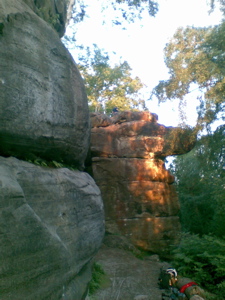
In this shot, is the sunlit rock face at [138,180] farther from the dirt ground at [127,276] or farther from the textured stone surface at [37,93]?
the textured stone surface at [37,93]

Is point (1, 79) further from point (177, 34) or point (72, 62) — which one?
point (177, 34)

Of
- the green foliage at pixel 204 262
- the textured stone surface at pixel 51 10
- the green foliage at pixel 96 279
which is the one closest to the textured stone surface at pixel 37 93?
the textured stone surface at pixel 51 10

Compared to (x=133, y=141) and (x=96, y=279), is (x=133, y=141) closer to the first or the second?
(x=133, y=141)

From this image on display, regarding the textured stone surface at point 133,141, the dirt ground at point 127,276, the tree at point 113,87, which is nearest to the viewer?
the dirt ground at point 127,276

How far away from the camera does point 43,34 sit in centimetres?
531

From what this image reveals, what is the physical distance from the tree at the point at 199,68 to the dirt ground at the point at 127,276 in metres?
5.06

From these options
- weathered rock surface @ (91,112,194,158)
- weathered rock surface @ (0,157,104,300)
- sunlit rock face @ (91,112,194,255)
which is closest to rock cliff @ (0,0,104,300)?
weathered rock surface @ (0,157,104,300)

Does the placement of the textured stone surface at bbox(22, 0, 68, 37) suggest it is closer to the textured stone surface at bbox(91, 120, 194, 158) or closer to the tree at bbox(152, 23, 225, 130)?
the tree at bbox(152, 23, 225, 130)

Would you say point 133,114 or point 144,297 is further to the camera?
point 133,114

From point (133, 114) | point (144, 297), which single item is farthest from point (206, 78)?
point (144, 297)

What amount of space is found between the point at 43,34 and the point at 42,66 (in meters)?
0.72

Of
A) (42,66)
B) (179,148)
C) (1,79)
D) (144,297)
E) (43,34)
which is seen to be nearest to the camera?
(1,79)

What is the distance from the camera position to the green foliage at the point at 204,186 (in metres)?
9.88

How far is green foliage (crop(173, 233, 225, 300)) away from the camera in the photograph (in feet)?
25.5
